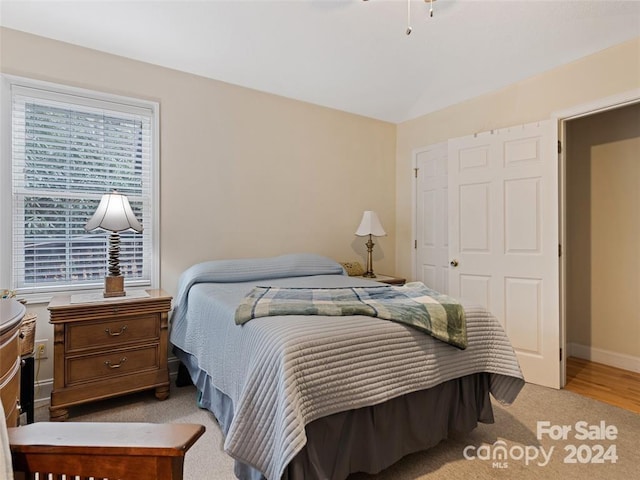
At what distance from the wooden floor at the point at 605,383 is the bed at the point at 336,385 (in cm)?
128

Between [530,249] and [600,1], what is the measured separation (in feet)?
5.59

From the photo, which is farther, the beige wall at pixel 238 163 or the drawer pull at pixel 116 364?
the beige wall at pixel 238 163

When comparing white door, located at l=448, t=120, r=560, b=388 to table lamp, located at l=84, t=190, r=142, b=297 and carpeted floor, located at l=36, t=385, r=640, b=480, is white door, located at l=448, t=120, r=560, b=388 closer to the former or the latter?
carpeted floor, located at l=36, t=385, r=640, b=480

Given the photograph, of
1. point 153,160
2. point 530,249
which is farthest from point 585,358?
point 153,160

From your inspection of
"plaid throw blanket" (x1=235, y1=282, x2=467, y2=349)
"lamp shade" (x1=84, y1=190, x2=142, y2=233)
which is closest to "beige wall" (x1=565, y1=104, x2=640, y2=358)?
"plaid throw blanket" (x1=235, y1=282, x2=467, y2=349)

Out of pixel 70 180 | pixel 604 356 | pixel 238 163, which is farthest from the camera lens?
pixel 604 356

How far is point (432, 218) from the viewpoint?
3818 millimetres

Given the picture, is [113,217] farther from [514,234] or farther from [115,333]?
[514,234]

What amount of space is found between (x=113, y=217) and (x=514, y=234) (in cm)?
307

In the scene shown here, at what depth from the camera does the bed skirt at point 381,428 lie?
55.1 inches

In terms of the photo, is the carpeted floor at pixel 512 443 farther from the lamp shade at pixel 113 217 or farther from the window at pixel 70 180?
the lamp shade at pixel 113 217

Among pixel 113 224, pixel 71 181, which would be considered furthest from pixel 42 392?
pixel 71 181

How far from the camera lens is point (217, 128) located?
121 inches

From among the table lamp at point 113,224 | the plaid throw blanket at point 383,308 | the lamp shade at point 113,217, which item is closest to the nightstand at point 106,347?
the table lamp at point 113,224
